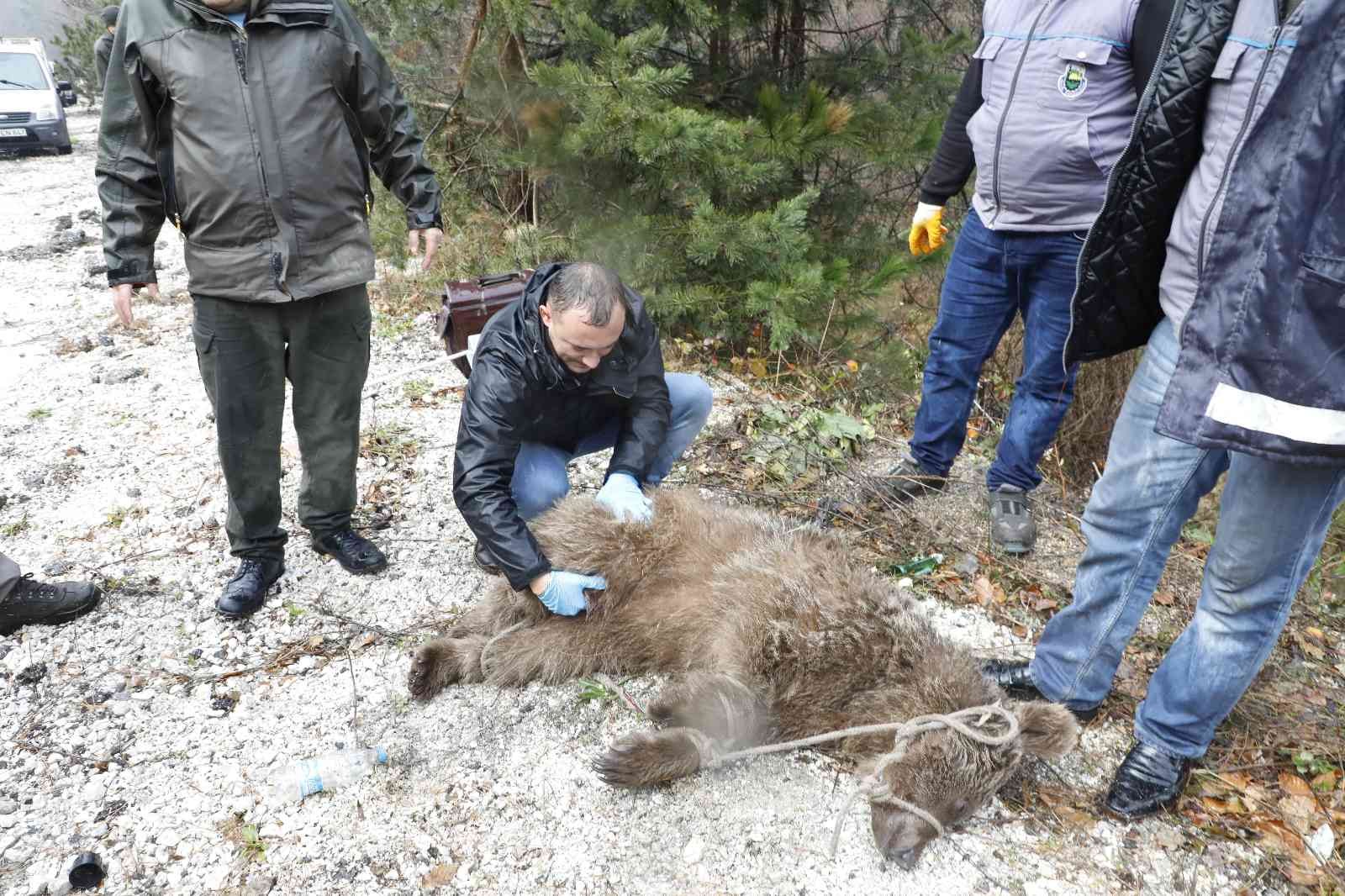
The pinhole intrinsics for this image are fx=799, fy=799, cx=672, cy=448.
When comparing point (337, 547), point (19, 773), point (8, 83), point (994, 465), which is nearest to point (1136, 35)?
point (994, 465)

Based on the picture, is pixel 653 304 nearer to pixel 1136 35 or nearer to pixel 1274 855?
pixel 1136 35

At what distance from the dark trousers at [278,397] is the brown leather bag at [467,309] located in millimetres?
425

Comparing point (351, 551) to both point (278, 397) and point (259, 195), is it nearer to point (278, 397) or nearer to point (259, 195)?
point (278, 397)

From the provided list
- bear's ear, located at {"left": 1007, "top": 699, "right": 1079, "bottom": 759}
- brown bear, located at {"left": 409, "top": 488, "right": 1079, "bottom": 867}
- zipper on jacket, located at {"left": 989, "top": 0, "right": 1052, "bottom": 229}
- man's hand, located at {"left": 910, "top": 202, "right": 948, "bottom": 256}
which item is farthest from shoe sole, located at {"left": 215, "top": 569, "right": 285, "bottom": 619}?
zipper on jacket, located at {"left": 989, "top": 0, "right": 1052, "bottom": 229}

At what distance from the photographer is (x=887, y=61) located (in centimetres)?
529

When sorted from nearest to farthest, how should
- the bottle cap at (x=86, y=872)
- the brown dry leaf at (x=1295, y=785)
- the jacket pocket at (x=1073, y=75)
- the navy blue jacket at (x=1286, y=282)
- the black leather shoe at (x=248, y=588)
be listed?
1. the navy blue jacket at (x=1286, y=282)
2. the bottle cap at (x=86, y=872)
3. the brown dry leaf at (x=1295, y=785)
4. the jacket pocket at (x=1073, y=75)
5. the black leather shoe at (x=248, y=588)

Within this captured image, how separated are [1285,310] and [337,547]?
355 cm

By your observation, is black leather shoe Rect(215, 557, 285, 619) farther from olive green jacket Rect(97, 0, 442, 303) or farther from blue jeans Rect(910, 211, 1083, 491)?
blue jeans Rect(910, 211, 1083, 491)

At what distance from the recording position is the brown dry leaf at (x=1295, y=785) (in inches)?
102

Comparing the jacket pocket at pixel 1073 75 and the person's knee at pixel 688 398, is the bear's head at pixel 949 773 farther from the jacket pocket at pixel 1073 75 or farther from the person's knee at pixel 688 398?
the jacket pocket at pixel 1073 75

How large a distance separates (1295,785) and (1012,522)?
1.42 metres

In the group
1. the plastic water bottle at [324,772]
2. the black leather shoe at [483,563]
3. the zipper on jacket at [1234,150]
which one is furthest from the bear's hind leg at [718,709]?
the zipper on jacket at [1234,150]

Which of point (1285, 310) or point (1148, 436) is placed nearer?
point (1285, 310)

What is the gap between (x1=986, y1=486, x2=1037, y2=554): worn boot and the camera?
12.2 feet
